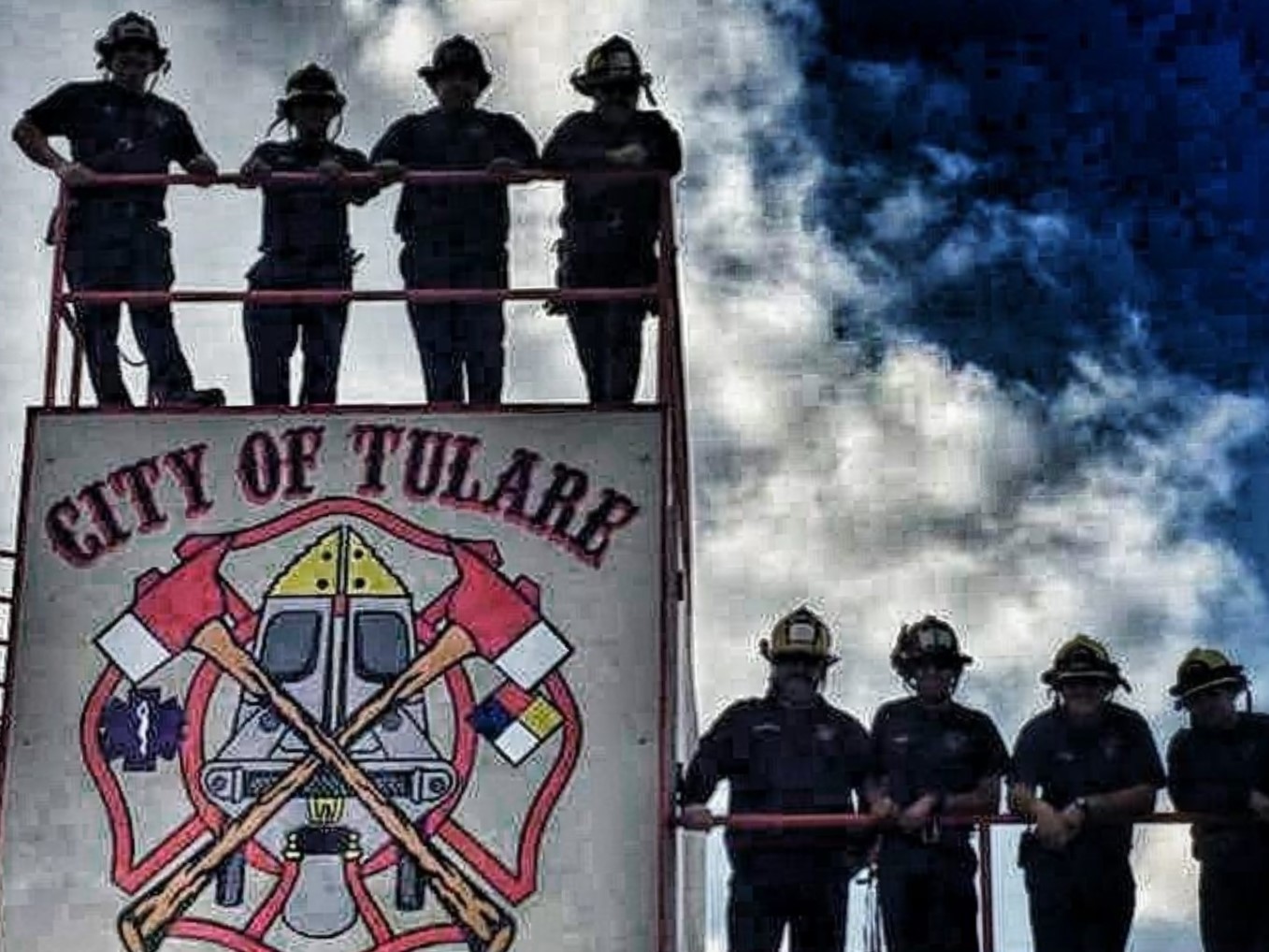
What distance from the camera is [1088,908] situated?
16938 mm

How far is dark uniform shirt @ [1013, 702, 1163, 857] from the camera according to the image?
1705 centimetres

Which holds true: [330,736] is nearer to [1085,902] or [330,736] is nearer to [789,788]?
[789,788]

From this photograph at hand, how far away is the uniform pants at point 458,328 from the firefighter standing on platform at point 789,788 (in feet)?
7.41

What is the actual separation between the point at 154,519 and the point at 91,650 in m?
0.82

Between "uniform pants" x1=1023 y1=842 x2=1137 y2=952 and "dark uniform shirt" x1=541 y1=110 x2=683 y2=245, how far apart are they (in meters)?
4.20

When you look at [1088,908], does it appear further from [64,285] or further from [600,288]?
[64,285]

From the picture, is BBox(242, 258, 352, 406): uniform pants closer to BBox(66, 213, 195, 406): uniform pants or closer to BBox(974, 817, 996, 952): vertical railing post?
BBox(66, 213, 195, 406): uniform pants

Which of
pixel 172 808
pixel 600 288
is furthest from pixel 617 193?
pixel 172 808

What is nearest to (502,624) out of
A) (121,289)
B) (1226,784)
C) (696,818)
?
(696,818)

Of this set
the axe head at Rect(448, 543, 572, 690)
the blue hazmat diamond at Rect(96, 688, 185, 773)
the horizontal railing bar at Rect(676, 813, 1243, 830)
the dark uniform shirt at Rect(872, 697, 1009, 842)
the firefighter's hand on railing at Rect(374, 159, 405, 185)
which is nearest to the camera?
the horizontal railing bar at Rect(676, 813, 1243, 830)

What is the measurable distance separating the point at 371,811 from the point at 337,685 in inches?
28.3

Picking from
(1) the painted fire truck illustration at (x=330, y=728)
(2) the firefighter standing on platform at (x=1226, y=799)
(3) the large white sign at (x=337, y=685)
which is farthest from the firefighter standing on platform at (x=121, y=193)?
(2) the firefighter standing on platform at (x=1226, y=799)

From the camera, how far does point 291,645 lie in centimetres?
1756

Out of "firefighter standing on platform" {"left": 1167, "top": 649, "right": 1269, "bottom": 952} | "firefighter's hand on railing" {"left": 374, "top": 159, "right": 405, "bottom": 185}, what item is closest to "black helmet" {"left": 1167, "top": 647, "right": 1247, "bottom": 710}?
"firefighter standing on platform" {"left": 1167, "top": 649, "right": 1269, "bottom": 952}
